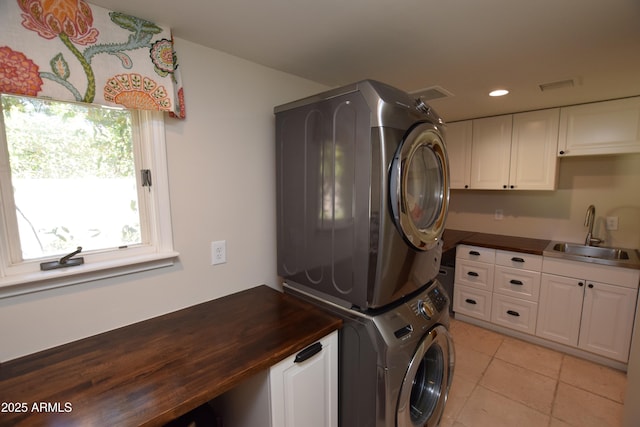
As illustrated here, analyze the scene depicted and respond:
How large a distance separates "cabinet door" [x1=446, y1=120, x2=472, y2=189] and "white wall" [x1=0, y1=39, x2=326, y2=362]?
1996 millimetres

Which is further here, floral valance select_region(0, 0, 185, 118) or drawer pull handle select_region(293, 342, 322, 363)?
drawer pull handle select_region(293, 342, 322, 363)

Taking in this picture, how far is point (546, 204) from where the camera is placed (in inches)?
113

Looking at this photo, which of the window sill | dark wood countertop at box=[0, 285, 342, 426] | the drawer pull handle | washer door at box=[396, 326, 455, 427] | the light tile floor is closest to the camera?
dark wood countertop at box=[0, 285, 342, 426]

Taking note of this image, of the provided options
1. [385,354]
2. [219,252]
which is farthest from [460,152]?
[219,252]

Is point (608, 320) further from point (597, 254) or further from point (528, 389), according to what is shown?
point (528, 389)

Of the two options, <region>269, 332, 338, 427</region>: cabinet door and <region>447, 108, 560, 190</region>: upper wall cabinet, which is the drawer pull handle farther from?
<region>447, 108, 560, 190</region>: upper wall cabinet

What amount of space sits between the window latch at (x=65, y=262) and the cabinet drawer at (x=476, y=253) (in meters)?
2.90

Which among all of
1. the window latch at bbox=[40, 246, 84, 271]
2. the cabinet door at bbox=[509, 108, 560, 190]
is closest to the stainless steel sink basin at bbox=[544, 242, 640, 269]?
the cabinet door at bbox=[509, 108, 560, 190]

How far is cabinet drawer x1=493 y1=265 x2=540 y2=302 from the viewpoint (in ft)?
8.10

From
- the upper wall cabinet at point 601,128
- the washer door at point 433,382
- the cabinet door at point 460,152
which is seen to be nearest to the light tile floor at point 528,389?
the washer door at point 433,382

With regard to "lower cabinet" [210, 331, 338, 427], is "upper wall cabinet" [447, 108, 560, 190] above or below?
above

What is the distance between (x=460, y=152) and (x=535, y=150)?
65 centimetres

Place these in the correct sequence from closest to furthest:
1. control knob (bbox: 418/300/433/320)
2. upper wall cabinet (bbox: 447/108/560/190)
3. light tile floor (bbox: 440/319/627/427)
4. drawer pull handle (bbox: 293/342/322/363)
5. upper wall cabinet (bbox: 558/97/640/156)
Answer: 1. drawer pull handle (bbox: 293/342/322/363)
2. control knob (bbox: 418/300/433/320)
3. light tile floor (bbox: 440/319/627/427)
4. upper wall cabinet (bbox: 558/97/640/156)
5. upper wall cabinet (bbox: 447/108/560/190)

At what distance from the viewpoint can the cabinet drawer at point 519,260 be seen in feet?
8.03
